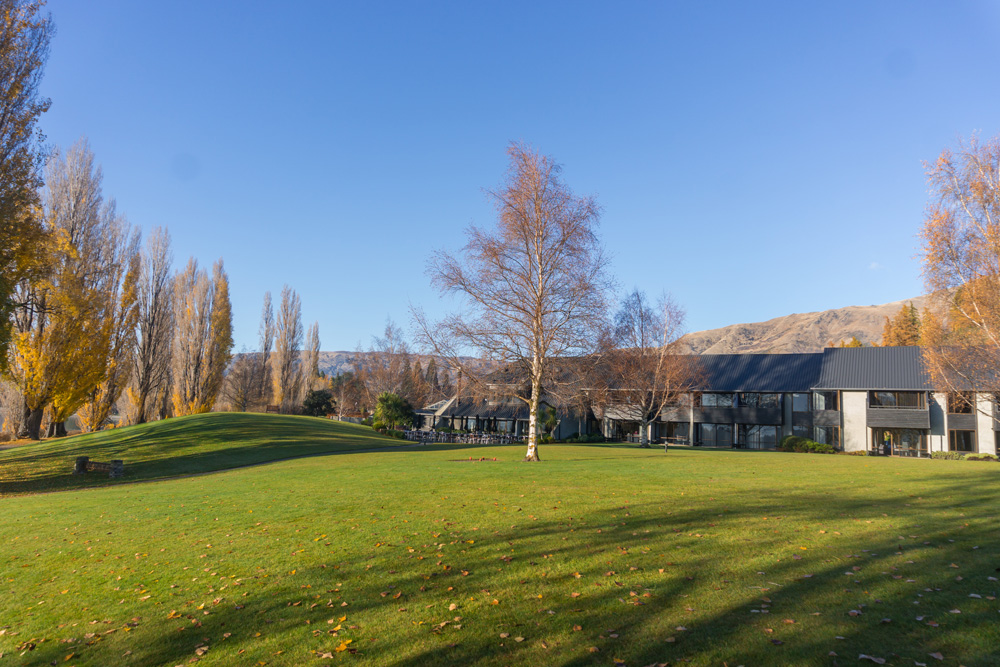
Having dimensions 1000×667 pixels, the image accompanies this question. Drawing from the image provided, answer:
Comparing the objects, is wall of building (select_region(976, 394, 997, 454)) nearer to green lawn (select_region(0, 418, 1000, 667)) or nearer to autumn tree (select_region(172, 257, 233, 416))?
green lawn (select_region(0, 418, 1000, 667))

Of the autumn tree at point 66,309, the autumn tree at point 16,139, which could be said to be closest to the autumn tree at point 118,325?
the autumn tree at point 66,309

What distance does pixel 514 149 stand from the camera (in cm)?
2464

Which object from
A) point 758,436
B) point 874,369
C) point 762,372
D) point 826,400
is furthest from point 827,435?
point 762,372

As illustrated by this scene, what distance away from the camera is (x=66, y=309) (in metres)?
24.9

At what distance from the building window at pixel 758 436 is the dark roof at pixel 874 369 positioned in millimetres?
5975

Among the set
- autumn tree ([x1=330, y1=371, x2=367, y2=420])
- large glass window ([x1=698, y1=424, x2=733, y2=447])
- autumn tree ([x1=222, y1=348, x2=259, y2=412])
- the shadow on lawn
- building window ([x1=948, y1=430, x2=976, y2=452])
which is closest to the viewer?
the shadow on lawn

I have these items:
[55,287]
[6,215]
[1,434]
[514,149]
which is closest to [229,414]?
[1,434]

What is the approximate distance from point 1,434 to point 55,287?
18.5 metres

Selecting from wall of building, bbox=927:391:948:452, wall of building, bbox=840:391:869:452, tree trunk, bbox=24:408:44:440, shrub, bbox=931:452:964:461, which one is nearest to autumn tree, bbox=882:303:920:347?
wall of building, bbox=927:391:948:452

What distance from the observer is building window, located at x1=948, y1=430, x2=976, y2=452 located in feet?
143

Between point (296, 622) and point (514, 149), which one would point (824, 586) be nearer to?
point (296, 622)

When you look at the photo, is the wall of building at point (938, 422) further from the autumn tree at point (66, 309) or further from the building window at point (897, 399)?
the autumn tree at point (66, 309)

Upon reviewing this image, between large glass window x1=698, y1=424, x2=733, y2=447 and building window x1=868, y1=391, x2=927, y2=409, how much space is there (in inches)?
477

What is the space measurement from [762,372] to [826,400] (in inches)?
245
